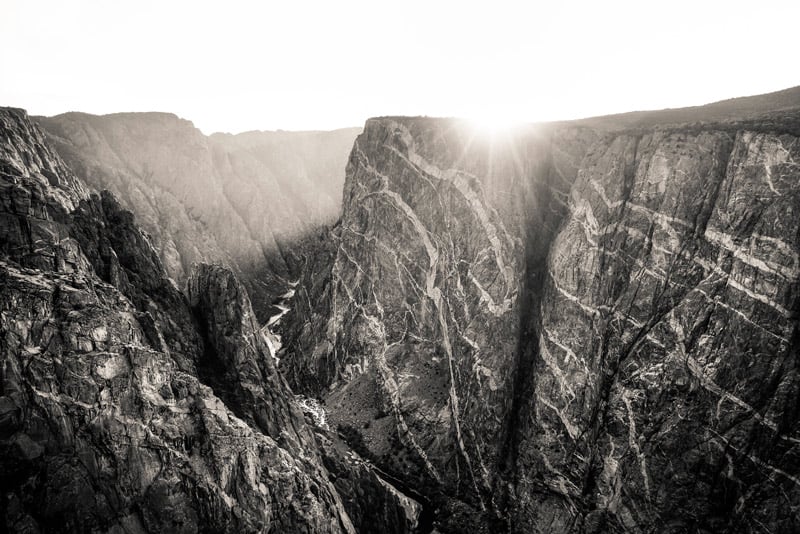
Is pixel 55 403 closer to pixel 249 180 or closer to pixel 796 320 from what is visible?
pixel 796 320

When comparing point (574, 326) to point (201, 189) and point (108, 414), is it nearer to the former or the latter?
point (108, 414)

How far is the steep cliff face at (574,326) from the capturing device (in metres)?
39.5

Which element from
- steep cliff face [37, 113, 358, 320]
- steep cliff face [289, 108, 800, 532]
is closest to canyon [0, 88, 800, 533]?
steep cliff face [289, 108, 800, 532]

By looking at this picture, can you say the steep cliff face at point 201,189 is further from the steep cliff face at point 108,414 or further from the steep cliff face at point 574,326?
the steep cliff face at point 108,414

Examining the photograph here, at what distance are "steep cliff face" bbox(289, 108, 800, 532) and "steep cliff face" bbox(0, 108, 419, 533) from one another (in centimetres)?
2188

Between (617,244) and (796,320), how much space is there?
17.4 meters

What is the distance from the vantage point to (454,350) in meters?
61.2

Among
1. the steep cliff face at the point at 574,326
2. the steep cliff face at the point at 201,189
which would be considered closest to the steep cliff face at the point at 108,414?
the steep cliff face at the point at 574,326

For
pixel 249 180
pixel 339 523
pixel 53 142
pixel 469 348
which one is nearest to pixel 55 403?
pixel 339 523

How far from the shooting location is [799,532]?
3450cm

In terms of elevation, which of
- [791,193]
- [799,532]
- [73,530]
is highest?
[791,193]

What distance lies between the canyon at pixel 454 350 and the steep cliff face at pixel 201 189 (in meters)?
33.3

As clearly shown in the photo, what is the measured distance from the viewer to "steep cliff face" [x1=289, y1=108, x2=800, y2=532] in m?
39.5

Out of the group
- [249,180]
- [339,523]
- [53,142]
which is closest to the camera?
[339,523]
